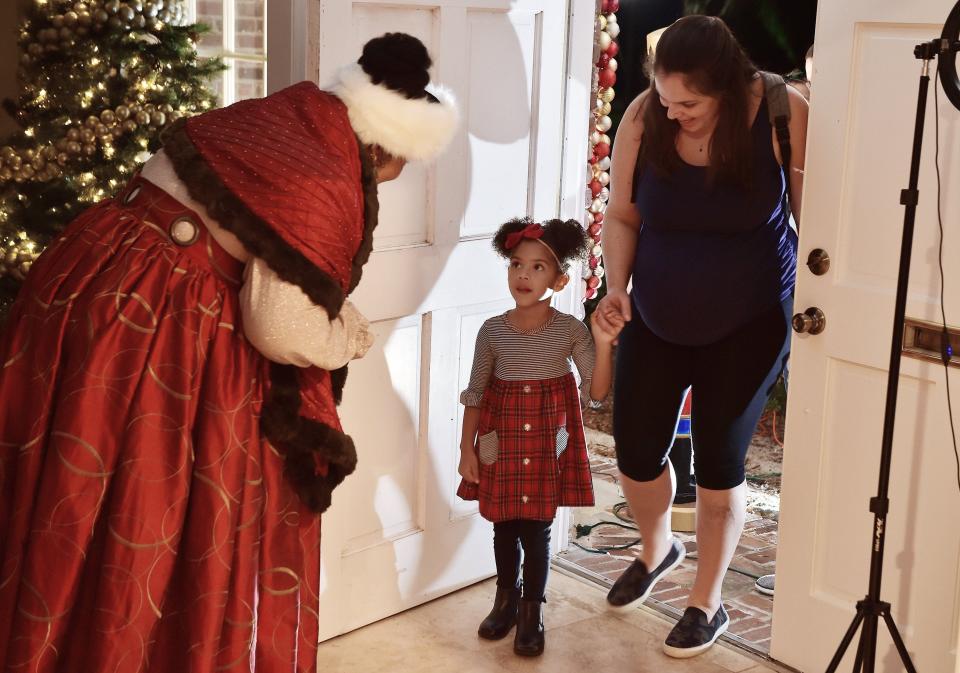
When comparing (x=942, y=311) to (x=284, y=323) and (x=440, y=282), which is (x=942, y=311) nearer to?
(x=440, y=282)

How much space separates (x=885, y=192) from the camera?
2809 millimetres

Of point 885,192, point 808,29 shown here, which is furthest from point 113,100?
point 808,29

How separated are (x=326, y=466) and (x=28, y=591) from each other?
0.58 metres

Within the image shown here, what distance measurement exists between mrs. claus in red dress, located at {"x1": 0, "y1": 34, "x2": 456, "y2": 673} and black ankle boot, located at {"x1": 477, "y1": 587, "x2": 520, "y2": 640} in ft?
3.76

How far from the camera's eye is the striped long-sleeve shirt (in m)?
3.17

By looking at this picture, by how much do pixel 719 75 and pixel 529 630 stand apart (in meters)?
1.55

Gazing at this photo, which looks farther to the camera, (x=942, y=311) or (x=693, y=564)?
(x=693, y=564)

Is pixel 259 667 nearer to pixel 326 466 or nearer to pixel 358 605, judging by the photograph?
pixel 326 466

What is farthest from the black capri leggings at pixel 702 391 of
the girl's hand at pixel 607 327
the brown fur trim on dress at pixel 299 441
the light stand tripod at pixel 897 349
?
the brown fur trim on dress at pixel 299 441

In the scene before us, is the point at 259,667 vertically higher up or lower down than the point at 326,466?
lower down

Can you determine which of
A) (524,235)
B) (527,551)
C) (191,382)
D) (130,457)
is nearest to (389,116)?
(191,382)

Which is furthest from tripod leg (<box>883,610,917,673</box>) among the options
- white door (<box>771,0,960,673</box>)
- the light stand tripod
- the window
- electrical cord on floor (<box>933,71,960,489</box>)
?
the window

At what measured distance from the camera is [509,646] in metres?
3.29

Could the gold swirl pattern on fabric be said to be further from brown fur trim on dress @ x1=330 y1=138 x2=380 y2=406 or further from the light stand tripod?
the light stand tripod
